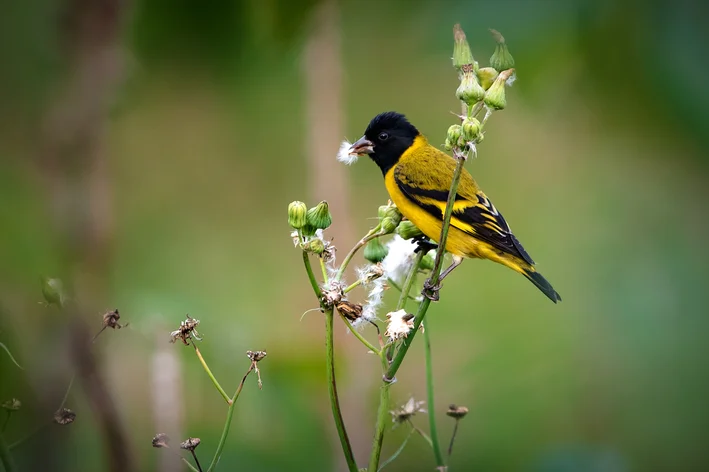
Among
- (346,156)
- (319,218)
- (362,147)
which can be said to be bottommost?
(319,218)

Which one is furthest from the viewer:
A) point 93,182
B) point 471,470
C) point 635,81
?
point 471,470

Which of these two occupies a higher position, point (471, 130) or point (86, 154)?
point (86, 154)

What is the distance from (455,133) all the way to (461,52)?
293mm

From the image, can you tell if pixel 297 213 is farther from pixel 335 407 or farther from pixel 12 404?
pixel 12 404

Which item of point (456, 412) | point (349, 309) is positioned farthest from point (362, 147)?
point (349, 309)

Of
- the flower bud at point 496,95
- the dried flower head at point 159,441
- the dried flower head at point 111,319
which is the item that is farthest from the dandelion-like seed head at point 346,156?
the dried flower head at point 159,441

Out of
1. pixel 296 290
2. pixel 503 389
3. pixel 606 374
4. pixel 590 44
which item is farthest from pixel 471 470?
pixel 590 44

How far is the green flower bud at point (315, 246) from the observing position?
6.93ft

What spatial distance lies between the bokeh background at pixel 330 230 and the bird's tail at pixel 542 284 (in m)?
0.70

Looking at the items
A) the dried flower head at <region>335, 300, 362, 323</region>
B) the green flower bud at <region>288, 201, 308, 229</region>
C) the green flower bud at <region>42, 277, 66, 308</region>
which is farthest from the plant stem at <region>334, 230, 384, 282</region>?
the green flower bud at <region>42, 277, 66, 308</region>

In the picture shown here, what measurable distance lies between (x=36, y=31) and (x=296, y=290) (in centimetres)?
380

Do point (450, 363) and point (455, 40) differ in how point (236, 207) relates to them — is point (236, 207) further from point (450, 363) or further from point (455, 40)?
point (455, 40)

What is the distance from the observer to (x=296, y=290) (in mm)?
6340

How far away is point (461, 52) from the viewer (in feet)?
6.95
